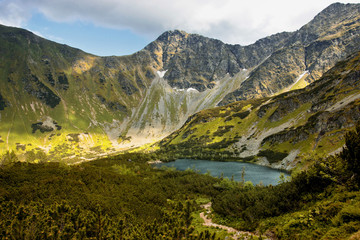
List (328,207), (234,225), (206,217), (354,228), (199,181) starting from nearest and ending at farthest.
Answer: (354,228)
(328,207)
(234,225)
(206,217)
(199,181)

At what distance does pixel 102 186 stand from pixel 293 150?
13962 centimetres

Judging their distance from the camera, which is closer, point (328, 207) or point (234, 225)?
point (328, 207)

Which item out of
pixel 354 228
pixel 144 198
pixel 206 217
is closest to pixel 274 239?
pixel 354 228

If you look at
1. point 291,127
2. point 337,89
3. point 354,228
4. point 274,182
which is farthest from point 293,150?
point 354,228

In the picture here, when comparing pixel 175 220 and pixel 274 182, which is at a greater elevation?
pixel 175 220

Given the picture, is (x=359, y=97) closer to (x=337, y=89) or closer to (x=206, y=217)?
(x=337, y=89)

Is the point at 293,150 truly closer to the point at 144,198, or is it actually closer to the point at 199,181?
the point at 199,181

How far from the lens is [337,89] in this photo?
567 ft

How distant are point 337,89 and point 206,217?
189 m

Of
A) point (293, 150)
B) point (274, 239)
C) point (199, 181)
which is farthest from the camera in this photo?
point (293, 150)

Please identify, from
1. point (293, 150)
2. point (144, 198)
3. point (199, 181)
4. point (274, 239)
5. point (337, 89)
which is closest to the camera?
point (274, 239)

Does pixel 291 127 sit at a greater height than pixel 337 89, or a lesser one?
lesser

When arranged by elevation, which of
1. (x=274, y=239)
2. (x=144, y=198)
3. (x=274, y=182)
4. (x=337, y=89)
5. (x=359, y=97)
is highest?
(x=337, y=89)

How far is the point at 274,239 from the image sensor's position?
2877cm
